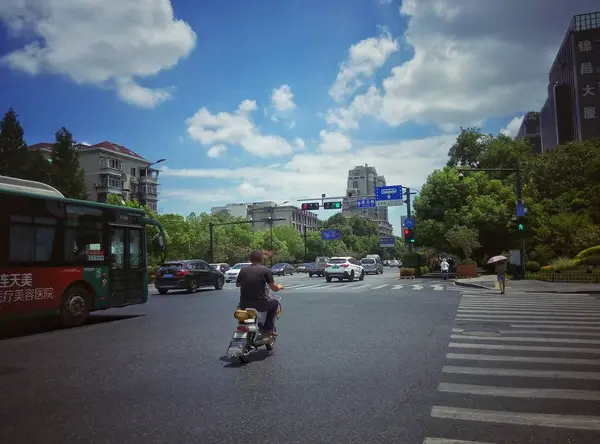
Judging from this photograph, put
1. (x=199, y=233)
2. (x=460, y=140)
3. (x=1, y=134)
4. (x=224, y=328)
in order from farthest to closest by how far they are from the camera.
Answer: (x=199, y=233) < (x=460, y=140) < (x=1, y=134) < (x=224, y=328)

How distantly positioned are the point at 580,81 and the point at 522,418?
6464cm

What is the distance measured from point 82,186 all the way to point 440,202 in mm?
40154

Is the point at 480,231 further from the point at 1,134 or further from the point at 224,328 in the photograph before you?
the point at 1,134

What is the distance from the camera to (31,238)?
1111 centimetres

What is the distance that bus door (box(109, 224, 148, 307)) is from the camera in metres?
13.6

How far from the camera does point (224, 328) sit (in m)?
11.1

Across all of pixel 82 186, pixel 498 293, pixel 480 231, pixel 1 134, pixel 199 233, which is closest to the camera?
pixel 498 293

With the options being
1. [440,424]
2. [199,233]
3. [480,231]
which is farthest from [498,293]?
[199,233]

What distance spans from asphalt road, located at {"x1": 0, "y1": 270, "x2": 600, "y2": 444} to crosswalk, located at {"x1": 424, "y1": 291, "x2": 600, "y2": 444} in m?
0.02

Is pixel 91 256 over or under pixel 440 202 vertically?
under

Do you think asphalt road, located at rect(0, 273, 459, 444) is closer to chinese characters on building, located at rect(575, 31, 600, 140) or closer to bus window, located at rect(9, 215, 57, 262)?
bus window, located at rect(9, 215, 57, 262)

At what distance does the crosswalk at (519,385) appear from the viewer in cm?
426

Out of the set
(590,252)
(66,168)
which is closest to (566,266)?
(590,252)

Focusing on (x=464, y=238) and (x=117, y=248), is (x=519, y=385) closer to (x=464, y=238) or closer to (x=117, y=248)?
(x=117, y=248)
